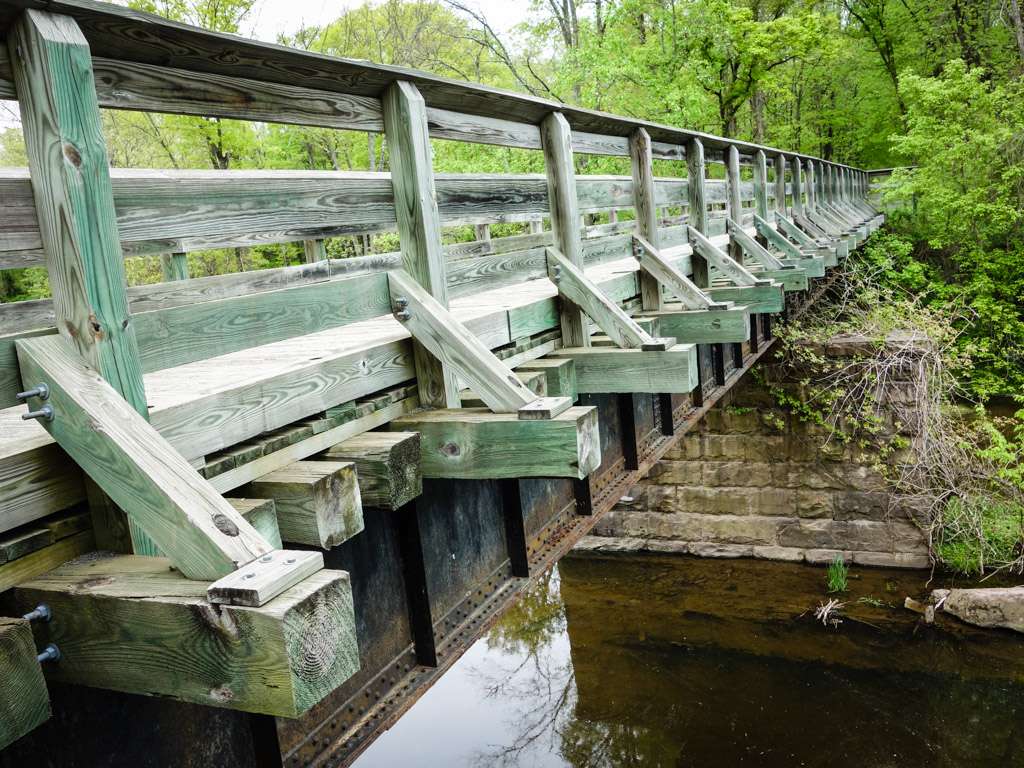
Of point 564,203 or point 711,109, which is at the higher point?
point 711,109

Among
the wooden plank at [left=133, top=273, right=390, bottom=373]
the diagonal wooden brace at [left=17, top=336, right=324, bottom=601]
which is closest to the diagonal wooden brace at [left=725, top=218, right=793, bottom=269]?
the wooden plank at [left=133, top=273, right=390, bottom=373]

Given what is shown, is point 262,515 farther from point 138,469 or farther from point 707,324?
point 707,324

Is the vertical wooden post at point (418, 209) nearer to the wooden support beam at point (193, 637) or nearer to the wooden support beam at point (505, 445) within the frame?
the wooden support beam at point (505, 445)

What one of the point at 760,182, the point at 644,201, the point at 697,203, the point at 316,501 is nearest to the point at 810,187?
the point at 760,182

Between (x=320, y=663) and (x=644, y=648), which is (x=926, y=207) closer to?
(x=644, y=648)

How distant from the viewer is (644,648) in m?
12.8

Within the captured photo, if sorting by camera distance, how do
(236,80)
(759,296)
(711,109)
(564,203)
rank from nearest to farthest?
1. (236,80)
2. (564,203)
3. (759,296)
4. (711,109)

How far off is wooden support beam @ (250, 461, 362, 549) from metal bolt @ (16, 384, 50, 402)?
708 millimetres

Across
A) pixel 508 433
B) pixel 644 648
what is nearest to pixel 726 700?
pixel 644 648

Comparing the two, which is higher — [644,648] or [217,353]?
[217,353]

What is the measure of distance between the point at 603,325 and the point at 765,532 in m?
11.5

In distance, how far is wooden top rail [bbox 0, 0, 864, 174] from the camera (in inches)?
89.3

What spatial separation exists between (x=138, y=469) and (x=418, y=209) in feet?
5.96

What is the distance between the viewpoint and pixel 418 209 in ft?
11.5
